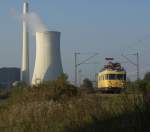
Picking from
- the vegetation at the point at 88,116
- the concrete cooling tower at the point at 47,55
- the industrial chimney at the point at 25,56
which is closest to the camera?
the vegetation at the point at 88,116

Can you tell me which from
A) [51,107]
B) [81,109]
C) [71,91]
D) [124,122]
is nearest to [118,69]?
[71,91]

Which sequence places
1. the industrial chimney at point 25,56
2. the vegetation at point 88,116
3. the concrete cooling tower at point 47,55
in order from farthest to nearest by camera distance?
the industrial chimney at point 25,56, the concrete cooling tower at point 47,55, the vegetation at point 88,116

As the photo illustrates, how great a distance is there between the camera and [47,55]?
66.4m

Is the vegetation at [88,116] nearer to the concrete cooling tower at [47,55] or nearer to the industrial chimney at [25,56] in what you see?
the concrete cooling tower at [47,55]

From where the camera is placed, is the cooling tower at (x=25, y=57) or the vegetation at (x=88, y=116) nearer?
the vegetation at (x=88, y=116)

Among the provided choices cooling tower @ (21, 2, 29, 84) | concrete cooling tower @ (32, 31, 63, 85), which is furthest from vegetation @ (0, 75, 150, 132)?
cooling tower @ (21, 2, 29, 84)

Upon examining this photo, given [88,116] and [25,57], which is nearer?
[88,116]

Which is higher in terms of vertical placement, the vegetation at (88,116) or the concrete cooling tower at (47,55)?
the concrete cooling tower at (47,55)

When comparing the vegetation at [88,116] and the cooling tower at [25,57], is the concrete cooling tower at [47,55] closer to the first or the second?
the cooling tower at [25,57]

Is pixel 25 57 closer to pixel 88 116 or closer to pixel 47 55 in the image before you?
pixel 47 55

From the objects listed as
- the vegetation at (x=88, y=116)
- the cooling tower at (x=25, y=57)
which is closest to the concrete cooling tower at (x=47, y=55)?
the cooling tower at (x=25, y=57)

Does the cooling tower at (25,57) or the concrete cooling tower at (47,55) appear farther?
the cooling tower at (25,57)

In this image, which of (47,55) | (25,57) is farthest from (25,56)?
(47,55)

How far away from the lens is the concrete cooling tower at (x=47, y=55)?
65.2 meters
